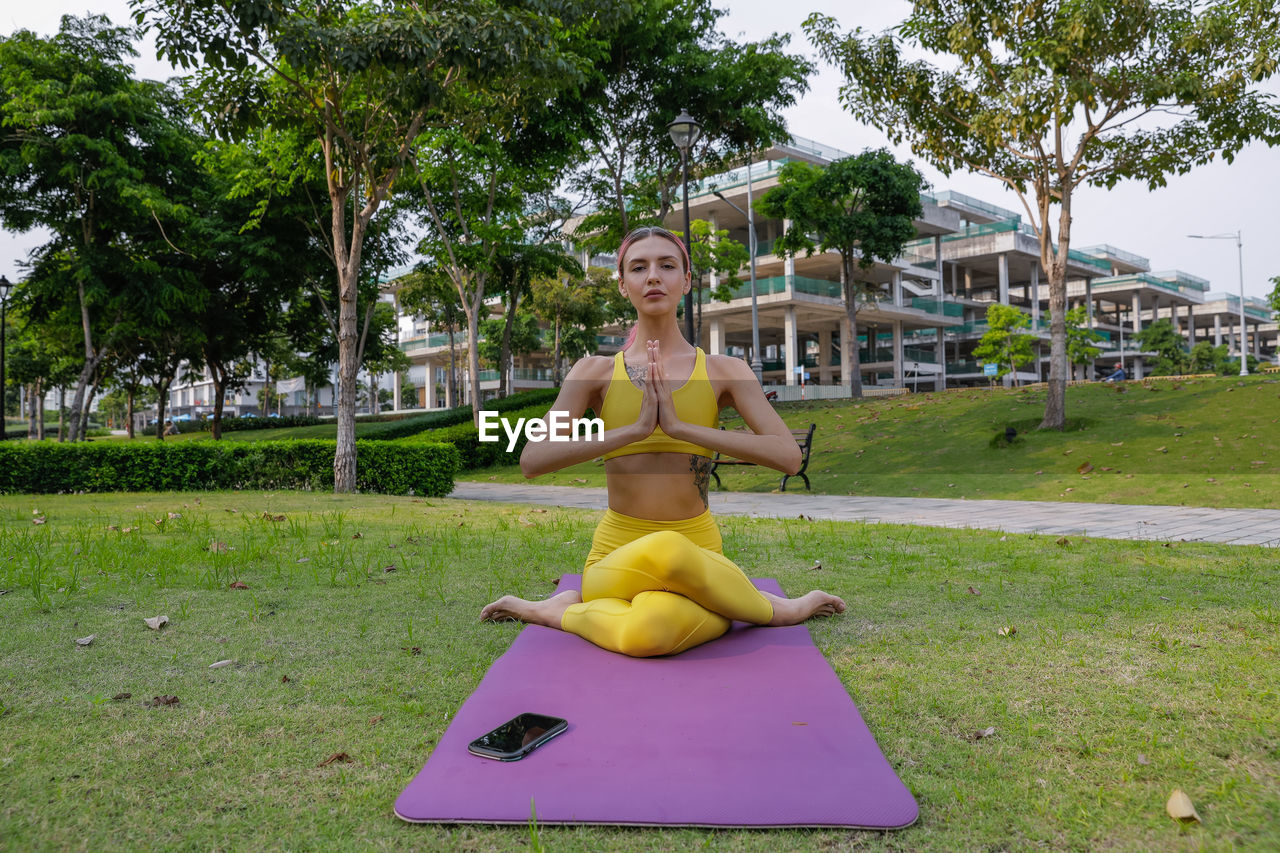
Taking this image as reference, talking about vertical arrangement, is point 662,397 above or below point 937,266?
below

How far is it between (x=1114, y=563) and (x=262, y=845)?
5.56 metres

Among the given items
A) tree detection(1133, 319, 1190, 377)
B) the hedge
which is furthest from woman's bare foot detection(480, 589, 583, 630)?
tree detection(1133, 319, 1190, 377)

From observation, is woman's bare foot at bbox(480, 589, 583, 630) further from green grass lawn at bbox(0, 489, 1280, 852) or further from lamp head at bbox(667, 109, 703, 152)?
lamp head at bbox(667, 109, 703, 152)

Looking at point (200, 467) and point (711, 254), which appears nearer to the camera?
point (200, 467)

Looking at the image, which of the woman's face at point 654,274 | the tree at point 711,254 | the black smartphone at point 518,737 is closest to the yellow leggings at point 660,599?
the black smartphone at point 518,737

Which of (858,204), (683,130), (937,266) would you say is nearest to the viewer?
(683,130)

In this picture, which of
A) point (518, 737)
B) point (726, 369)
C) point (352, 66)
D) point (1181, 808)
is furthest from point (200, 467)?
point (1181, 808)

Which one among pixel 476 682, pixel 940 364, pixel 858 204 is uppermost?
pixel 858 204

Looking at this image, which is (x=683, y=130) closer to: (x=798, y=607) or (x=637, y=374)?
(x=637, y=374)

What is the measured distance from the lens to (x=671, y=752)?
7.43 ft

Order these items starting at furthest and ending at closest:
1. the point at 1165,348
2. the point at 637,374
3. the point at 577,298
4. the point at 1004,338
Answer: the point at 1165,348 → the point at 1004,338 → the point at 577,298 → the point at 637,374

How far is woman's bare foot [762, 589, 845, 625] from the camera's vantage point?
369 centimetres

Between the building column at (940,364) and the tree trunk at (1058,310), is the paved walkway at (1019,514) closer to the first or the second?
the tree trunk at (1058,310)

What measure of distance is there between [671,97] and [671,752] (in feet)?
61.3
